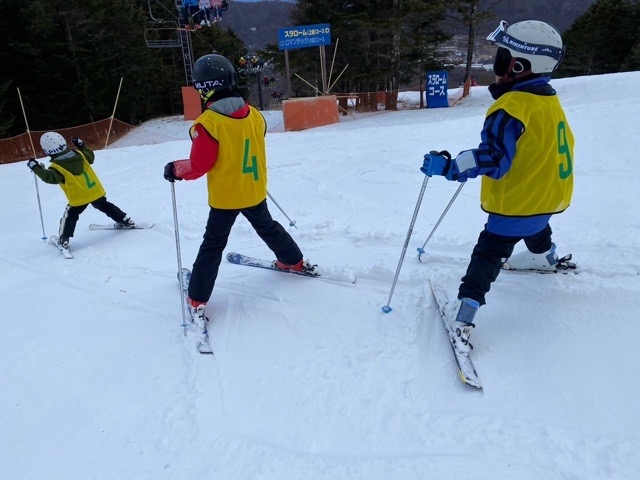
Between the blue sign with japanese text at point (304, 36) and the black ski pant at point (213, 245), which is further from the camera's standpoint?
the blue sign with japanese text at point (304, 36)

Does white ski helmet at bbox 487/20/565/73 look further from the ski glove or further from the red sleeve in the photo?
the red sleeve

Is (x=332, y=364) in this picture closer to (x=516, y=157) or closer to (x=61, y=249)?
(x=516, y=157)

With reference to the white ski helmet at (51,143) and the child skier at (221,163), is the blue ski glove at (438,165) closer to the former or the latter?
the child skier at (221,163)

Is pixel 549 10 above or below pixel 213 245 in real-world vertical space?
above

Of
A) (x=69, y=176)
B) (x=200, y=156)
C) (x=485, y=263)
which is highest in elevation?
(x=200, y=156)

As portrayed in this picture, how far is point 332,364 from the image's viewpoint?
2641 mm

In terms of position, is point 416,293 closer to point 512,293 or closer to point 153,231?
point 512,293

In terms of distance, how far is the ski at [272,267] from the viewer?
11.8 feet

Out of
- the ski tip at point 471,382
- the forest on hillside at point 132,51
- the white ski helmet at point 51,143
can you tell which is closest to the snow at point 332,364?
the ski tip at point 471,382

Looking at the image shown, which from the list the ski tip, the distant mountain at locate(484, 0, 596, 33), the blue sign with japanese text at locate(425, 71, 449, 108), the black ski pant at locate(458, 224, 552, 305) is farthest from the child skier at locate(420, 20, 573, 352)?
the distant mountain at locate(484, 0, 596, 33)

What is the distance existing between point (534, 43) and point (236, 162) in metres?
1.88

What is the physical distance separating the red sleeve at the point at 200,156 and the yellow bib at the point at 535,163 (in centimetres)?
169

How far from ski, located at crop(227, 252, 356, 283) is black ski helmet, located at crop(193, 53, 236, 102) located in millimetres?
1545

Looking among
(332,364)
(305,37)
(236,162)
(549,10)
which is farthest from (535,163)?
(549,10)
